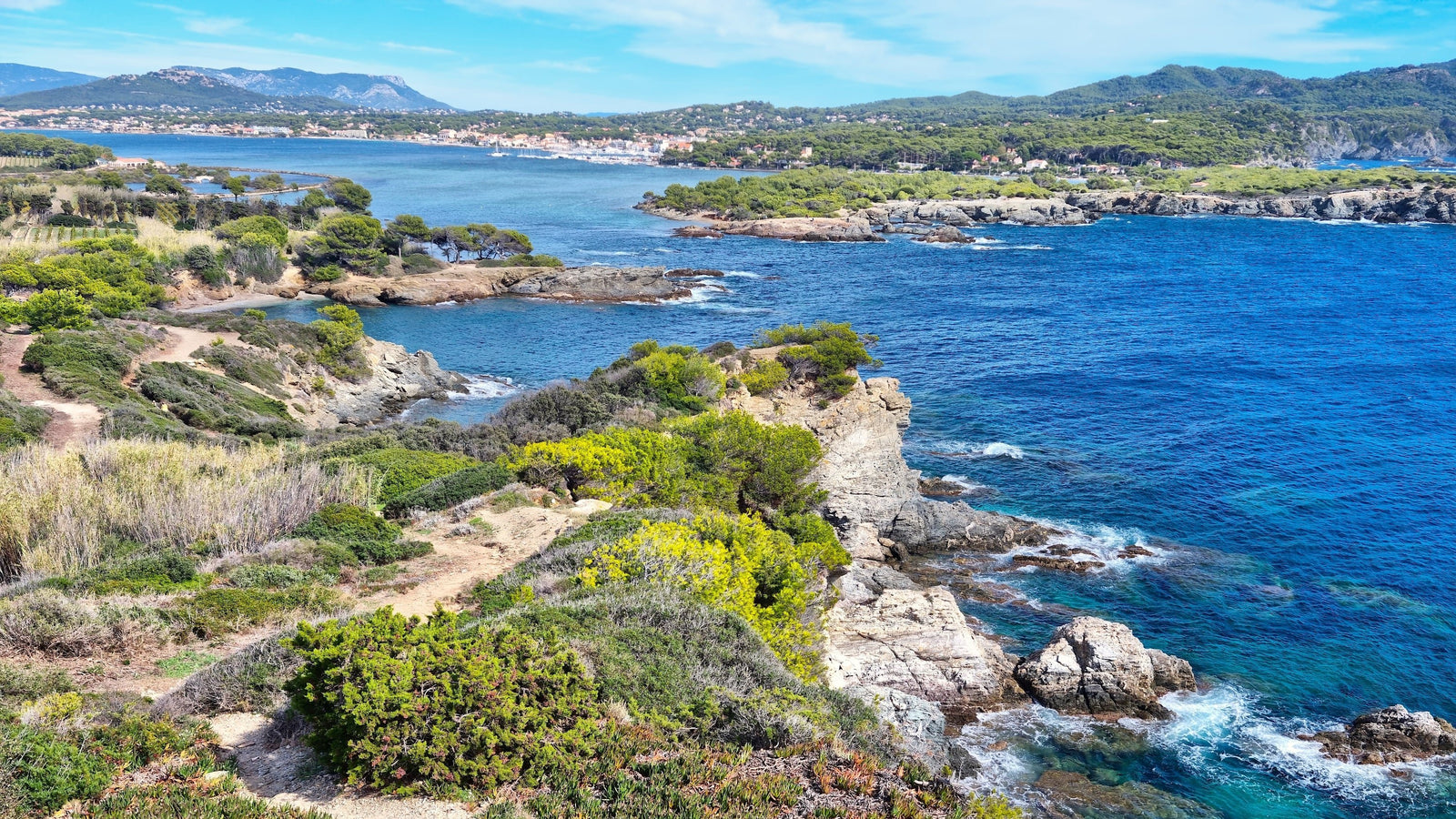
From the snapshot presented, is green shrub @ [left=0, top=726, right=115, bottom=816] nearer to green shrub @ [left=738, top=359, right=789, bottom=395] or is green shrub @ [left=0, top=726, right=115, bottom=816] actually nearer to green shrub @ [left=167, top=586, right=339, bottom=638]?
green shrub @ [left=167, top=586, right=339, bottom=638]

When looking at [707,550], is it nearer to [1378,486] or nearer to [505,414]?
[505,414]

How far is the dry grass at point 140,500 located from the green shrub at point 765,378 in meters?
20.7

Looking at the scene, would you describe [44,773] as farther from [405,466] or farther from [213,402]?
[213,402]

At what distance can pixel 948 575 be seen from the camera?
1158 inches

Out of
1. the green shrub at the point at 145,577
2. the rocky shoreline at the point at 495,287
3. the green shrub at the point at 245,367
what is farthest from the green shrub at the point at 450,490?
the rocky shoreline at the point at 495,287

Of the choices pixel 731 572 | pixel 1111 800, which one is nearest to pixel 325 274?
pixel 731 572

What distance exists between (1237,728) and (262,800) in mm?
21567

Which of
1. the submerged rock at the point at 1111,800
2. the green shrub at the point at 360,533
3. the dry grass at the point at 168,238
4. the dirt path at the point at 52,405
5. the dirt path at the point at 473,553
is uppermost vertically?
the dry grass at the point at 168,238

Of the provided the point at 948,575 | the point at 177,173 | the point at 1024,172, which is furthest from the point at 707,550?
the point at 1024,172

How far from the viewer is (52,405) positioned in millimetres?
31781

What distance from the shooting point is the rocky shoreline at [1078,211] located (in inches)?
4729

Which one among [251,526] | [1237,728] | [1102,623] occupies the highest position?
[251,526]

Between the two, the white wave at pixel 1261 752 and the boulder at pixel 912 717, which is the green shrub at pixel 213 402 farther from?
the white wave at pixel 1261 752

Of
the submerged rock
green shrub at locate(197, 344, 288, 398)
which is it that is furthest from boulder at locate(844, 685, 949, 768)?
green shrub at locate(197, 344, 288, 398)
